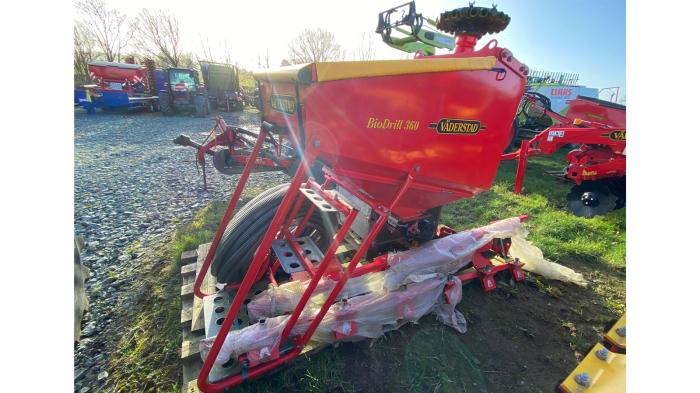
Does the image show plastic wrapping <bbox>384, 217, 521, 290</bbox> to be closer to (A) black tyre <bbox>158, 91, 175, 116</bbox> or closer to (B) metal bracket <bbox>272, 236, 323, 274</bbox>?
(B) metal bracket <bbox>272, 236, 323, 274</bbox>

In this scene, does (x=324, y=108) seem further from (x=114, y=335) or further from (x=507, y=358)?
(x=114, y=335)

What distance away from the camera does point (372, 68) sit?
1482mm

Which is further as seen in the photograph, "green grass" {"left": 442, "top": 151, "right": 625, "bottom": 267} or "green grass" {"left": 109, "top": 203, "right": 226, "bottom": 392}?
"green grass" {"left": 442, "top": 151, "right": 625, "bottom": 267}

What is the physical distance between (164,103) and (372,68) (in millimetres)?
15554

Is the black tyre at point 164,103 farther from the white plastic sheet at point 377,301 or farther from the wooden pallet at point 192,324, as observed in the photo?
the white plastic sheet at point 377,301

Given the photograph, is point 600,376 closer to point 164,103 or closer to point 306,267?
point 306,267

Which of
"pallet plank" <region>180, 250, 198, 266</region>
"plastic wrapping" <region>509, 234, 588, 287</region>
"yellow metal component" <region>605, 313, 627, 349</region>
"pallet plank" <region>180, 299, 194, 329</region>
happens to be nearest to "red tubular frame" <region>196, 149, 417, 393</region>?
"pallet plank" <region>180, 299, 194, 329</region>

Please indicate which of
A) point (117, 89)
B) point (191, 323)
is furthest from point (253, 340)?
point (117, 89)

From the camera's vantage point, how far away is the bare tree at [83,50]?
2094 cm

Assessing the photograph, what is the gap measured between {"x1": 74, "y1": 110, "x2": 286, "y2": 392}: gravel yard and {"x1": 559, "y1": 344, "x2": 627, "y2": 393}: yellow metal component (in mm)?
2669

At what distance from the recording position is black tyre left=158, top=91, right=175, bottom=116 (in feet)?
45.4

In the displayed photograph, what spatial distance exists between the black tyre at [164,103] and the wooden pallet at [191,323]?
1376cm

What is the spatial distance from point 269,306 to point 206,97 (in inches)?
590

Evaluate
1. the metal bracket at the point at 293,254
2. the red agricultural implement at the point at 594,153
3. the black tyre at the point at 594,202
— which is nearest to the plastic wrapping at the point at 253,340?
the metal bracket at the point at 293,254
